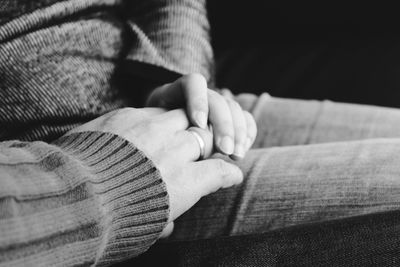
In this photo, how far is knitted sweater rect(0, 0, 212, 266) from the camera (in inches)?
15.3

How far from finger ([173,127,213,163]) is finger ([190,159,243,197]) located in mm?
15

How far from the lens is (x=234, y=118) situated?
64cm

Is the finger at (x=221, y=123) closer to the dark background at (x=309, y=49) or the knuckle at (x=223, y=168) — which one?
the knuckle at (x=223, y=168)

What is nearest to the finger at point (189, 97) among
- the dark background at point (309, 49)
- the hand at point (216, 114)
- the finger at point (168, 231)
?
the hand at point (216, 114)

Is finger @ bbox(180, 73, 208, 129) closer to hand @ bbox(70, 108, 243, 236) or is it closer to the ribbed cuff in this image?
hand @ bbox(70, 108, 243, 236)

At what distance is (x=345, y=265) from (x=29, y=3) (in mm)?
477

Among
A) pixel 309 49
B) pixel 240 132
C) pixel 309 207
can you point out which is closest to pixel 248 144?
pixel 240 132

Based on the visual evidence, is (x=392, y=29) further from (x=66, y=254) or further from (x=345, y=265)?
(x=66, y=254)

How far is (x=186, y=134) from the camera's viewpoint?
58cm

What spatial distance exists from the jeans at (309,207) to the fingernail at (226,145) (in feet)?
0.12

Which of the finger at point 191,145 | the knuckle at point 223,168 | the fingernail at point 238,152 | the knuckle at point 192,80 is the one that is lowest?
the fingernail at point 238,152

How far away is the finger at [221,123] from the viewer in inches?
23.3

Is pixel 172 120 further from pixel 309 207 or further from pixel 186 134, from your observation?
pixel 309 207

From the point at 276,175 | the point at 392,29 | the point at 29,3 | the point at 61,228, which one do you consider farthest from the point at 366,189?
the point at 392,29
